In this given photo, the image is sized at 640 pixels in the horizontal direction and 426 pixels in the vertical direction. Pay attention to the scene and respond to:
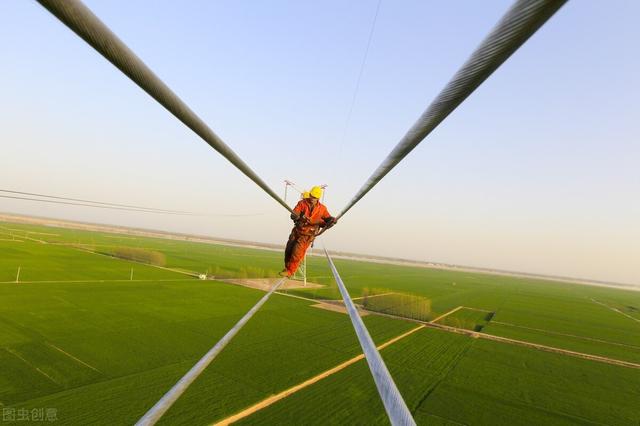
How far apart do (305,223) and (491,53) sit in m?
7.63

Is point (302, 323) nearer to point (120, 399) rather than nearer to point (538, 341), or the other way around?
point (120, 399)

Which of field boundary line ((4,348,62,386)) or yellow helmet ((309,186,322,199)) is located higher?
yellow helmet ((309,186,322,199))

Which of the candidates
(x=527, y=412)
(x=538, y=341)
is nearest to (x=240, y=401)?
(x=527, y=412)

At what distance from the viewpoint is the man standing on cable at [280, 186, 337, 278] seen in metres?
8.46

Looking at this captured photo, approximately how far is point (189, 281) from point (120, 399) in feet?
185

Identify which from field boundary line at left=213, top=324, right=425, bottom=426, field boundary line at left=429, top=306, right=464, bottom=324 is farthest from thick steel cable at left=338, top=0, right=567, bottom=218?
field boundary line at left=429, top=306, right=464, bottom=324

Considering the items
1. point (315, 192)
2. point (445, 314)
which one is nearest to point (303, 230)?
point (315, 192)

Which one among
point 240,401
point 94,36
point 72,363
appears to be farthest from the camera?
point 72,363

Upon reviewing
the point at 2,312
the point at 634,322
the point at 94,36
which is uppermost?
the point at 94,36

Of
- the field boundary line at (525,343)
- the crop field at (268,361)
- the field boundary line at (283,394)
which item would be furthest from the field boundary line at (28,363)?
the field boundary line at (525,343)

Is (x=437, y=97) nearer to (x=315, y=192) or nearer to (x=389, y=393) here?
(x=389, y=393)

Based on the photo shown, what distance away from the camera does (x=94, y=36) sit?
0.95 meters

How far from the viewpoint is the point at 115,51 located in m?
1.03

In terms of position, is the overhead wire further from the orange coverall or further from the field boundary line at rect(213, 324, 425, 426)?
the field boundary line at rect(213, 324, 425, 426)
